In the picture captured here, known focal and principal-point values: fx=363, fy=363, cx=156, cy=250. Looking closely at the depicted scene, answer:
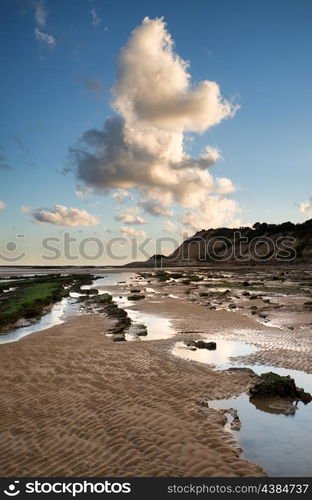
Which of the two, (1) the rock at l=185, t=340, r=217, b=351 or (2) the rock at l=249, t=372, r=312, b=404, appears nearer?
(2) the rock at l=249, t=372, r=312, b=404

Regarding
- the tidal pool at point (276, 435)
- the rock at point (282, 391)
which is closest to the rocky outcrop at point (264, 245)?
the rock at point (282, 391)

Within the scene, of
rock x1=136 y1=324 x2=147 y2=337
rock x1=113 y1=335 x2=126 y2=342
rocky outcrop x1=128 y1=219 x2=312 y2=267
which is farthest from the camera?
rocky outcrop x1=128 y1=219 x2=312 y2=267

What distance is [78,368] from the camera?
1631cm

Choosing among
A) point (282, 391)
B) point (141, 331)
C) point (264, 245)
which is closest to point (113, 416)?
point (282, 391)

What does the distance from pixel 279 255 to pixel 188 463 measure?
12814cm

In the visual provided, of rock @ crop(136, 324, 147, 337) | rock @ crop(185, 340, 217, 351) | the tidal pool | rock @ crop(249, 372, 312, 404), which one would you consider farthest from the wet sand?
rock @ crop(136, 324, 147, 337)

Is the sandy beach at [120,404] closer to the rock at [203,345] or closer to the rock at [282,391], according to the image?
the rock at [282,391]

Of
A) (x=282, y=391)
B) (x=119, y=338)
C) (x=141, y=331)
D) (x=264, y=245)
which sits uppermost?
(x=264, y=245)

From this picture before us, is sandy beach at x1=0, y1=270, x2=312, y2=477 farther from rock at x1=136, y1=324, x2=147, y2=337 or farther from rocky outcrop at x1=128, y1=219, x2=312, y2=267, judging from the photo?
rocky outcrop at x1=128, y1=219, x2=312, y2=267

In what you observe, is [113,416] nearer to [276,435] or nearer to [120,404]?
[120,404]
